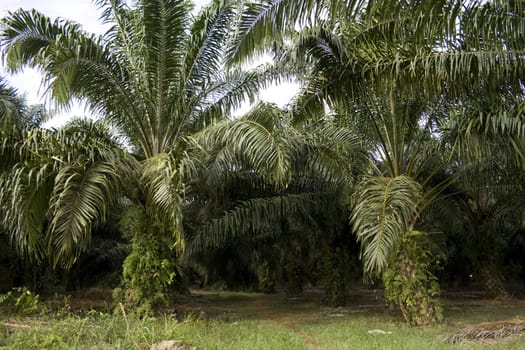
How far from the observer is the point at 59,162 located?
26.1 feet

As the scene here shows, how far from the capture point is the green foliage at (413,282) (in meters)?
9.30

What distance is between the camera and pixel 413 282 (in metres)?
9.31

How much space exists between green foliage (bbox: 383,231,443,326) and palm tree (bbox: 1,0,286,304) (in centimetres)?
344

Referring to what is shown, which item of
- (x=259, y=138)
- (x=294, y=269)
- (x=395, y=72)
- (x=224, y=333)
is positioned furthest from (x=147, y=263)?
(x=294, y=269)

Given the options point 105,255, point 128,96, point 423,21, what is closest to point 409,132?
point 423,21

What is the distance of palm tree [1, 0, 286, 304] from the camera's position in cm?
789

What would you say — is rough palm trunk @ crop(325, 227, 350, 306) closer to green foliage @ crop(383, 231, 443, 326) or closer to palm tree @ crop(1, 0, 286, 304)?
green foliage @ crop(383, 231, 443, 326)

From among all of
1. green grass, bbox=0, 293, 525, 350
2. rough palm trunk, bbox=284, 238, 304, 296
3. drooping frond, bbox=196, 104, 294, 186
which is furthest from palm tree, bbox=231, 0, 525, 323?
rough palm trunk, bbox=284, 238, 304, 296

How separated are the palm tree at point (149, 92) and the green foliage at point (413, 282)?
3.44 m

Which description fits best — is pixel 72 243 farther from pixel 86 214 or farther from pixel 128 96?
pixel 128 96

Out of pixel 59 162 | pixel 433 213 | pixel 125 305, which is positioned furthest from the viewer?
pixel 433 213

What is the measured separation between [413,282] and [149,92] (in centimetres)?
613

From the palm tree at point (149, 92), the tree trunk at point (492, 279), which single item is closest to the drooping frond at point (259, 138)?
the palm tree at point (149, 92)

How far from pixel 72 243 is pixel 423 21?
5.76m
